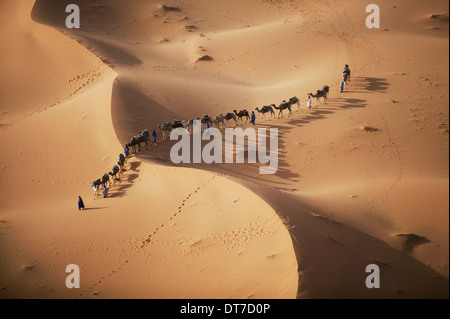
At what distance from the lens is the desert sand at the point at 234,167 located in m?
11.0

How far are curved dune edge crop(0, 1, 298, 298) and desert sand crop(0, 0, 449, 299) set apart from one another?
61 mm

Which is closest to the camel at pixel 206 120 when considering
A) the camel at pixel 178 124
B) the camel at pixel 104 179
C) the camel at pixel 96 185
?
the camel at pixel 178 124

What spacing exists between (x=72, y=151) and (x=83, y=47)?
456 inches

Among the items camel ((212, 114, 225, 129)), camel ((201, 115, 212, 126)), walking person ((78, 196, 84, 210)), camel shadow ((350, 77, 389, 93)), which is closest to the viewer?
walking person ((78, 196, 84, 210))

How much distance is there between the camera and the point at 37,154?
2158cm

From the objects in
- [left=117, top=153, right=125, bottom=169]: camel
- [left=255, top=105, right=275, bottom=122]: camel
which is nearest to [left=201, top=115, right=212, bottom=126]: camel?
[left=255, top=105, right=275, bottom=122]: camel

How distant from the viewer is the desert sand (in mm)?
11023

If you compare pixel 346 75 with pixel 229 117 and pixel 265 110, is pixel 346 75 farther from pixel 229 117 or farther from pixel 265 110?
pixel 229 117

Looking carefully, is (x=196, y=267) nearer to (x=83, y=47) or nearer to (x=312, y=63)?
(x=312, y=63)

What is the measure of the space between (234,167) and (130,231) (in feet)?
18.9

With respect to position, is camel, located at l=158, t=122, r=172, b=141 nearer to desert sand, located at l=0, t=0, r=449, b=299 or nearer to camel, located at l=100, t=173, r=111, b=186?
desert sand, located at l=0, t=0, r=449, b=299

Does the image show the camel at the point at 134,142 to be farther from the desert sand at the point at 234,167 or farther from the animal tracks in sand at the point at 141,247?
the animal tracks in sand at the point at 141,247

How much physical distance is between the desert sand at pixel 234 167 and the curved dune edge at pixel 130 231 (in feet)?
0.20

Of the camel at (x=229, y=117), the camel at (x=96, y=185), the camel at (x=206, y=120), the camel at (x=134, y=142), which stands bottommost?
the camel at (x=96, y=185)
